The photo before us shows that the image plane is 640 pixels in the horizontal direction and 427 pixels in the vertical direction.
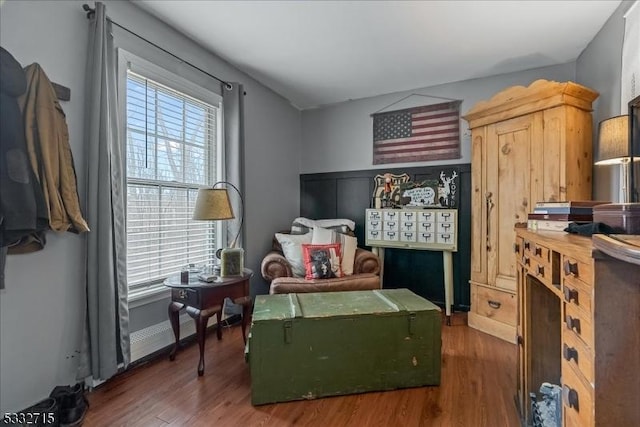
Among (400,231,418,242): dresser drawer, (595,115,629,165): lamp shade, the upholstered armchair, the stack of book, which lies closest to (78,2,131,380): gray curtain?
the upholstered armchair

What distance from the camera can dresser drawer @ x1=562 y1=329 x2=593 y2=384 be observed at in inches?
30.1

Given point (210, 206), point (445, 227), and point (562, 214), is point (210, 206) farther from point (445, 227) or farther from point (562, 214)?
point (445, 227)

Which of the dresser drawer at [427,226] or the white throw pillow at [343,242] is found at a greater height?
the dresser drawer at [427,226]

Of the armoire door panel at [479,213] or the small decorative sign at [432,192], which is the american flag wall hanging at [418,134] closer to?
the small decorative sign at [432,192]

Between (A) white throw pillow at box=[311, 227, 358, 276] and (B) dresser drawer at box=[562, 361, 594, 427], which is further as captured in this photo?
(A) white throw pillow at box=[311, 227, 358, 276]

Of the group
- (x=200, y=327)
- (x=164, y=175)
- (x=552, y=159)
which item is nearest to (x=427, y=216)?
(x=552, y=159)

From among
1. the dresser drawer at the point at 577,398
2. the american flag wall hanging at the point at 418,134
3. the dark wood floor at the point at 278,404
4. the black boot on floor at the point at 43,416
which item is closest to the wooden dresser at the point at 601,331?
the dresser drawer at the point at 577,398

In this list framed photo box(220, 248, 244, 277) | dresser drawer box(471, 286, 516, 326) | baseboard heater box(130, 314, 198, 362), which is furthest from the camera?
dresser drawer box(471, 286, 516, 326)

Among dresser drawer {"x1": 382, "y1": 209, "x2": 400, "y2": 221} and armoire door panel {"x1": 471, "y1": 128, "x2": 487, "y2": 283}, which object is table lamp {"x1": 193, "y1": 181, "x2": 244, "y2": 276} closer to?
dresser drawer {"x1": 382, "y1": 209, "x2": 400, "y2": 221}

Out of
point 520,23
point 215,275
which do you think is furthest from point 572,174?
point 215,275

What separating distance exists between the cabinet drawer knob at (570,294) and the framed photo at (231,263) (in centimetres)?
192

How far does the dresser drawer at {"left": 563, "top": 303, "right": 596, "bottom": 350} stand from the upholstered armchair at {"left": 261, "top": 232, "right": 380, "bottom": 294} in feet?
6.27

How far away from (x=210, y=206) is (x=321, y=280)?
122cm

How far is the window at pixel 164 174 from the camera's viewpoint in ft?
7.18
